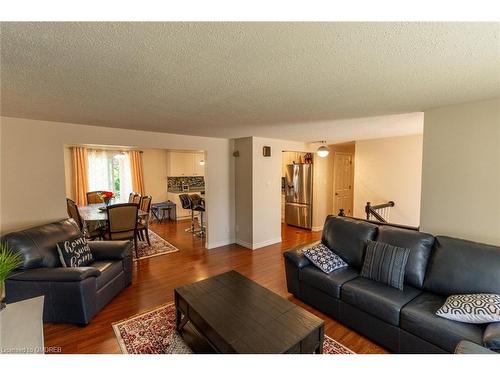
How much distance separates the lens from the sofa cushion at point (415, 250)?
7.46ft

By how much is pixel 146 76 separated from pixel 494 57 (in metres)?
2.11

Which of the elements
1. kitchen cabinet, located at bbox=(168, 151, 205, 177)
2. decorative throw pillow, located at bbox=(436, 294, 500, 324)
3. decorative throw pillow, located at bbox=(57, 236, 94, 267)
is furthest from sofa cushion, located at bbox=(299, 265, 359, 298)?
kitchen cabinet, located at bbox=(168, 151, 205, 177)

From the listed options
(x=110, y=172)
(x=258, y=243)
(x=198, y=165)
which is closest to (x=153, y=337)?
(x=258, y=243)

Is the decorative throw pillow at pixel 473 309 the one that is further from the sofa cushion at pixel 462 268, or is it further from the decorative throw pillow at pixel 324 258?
the decorative throw pillow at pixel 324 258

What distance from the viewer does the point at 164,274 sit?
3559 millimetres

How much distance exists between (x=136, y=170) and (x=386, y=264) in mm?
6621

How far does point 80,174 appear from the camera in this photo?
6.09 meters

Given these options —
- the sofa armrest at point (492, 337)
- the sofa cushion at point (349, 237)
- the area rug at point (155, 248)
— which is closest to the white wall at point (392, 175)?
the sofa cushion at point (349, 237)

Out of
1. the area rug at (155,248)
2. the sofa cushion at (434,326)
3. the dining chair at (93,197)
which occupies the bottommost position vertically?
the area rug at (155,248)

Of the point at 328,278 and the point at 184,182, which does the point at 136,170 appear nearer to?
the point at 184,182

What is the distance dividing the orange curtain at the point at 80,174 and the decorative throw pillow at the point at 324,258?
602 centimetres

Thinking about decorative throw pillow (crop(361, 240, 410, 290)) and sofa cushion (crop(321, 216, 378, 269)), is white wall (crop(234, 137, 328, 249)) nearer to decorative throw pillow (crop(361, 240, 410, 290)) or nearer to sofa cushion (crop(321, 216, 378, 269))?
sofa cushion (crop(321, 216, 378, 269))

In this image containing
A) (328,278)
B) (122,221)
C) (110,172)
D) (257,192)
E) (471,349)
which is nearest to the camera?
(471,349)
